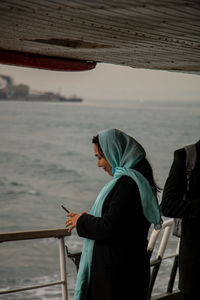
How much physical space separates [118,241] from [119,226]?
2.9 inches

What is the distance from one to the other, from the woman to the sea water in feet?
97.0

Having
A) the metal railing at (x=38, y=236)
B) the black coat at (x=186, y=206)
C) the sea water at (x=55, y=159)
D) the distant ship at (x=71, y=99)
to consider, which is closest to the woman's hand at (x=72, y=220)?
the metal railing at (x=38, y=236)

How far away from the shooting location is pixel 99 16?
181cm

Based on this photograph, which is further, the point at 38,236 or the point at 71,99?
the point at 71,99

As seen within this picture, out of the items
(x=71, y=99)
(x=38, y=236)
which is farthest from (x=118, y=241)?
(x=71, y=99)

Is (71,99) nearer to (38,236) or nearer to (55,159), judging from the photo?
(55,159)

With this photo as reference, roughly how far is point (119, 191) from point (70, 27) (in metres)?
0.81

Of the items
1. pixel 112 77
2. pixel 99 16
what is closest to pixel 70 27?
pixel 99 16

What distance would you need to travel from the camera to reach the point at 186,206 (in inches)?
76.0

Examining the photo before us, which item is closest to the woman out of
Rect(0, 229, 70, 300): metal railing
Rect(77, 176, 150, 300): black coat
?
Rect(77, 176, 150, 300): black coat

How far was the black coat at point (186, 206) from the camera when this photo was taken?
Answer: 1.93m

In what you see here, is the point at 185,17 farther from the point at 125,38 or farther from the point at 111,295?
the point at 111,295

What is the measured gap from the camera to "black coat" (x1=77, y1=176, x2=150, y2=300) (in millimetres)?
1780

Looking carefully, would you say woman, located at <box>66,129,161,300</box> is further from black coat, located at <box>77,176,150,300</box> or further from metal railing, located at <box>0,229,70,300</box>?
metal railing, located at <box>0,229,70,300</box>
